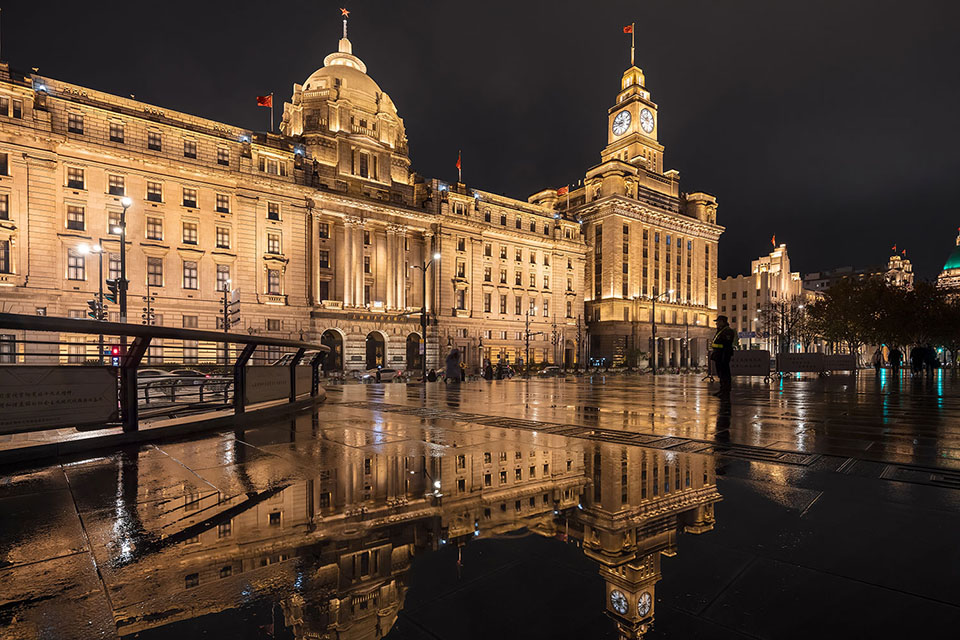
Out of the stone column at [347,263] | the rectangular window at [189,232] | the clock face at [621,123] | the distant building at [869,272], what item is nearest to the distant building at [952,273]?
the distant building at [869,272]

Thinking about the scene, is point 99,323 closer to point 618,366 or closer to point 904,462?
point 904,462

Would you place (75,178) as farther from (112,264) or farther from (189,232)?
(189,232)

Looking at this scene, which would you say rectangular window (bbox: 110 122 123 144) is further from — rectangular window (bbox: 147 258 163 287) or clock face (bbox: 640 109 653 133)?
clock face (bbox: 640 109 653 133)

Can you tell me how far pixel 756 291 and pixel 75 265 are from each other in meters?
134

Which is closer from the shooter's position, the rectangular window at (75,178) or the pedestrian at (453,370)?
the pedestrian at (453,370)

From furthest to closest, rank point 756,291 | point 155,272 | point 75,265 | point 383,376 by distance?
point 756,291 → point 383,376 → point 155,272 → point 75,265

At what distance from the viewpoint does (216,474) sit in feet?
17.7

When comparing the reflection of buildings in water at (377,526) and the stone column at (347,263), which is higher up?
the stone column at (347,263)

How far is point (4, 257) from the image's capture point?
37844 millimetres

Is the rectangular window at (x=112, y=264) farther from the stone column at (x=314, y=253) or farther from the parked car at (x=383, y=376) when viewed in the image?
the parked car at (x=383, y=376)

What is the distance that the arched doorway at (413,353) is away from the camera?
60656 mm

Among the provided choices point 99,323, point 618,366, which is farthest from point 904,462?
point 618,366

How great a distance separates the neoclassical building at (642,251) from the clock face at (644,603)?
75.8 meters

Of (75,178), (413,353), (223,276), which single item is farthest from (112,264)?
(413,353)
